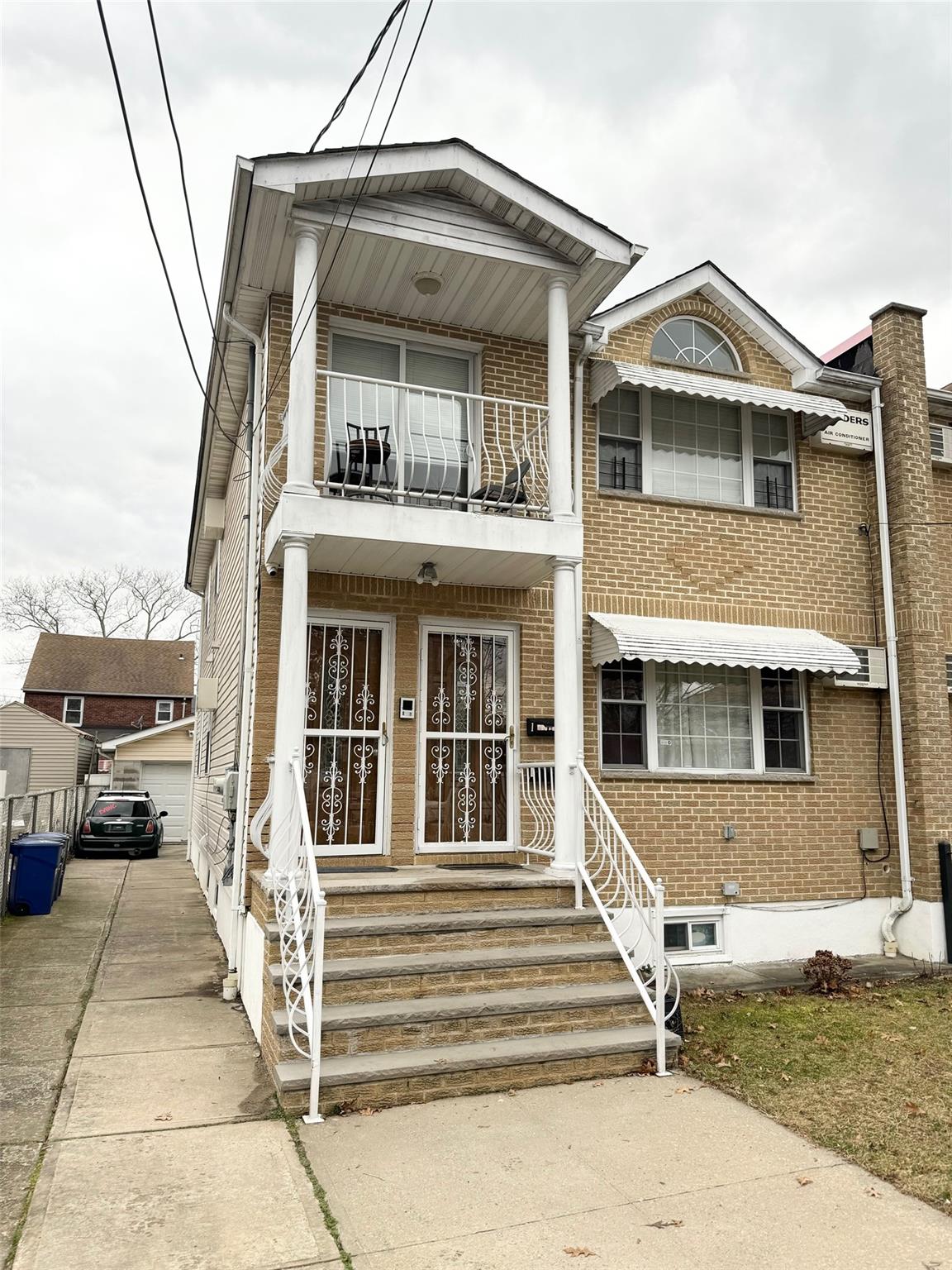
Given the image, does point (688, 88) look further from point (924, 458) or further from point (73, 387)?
point (73, 387)

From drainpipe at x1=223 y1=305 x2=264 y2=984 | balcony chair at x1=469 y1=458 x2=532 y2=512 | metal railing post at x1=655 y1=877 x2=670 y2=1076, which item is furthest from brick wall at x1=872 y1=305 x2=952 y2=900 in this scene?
drainpipe at x1=223 y1=305 x2=264 y2=984

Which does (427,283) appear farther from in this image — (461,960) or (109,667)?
(109,667)

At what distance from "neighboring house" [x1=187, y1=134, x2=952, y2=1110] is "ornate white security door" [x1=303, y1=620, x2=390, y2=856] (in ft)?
0.09

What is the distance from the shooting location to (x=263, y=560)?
761 centimetres

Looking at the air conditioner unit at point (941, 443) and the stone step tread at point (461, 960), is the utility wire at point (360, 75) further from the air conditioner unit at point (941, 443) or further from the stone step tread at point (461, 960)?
the air conditioner unit at point (941, 443)

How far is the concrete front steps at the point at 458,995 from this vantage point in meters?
5.12

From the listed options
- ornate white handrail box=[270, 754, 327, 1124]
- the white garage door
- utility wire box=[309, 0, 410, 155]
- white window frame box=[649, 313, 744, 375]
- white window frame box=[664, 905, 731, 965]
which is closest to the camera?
ornate white handrail box=[270, 754, 327, 1124]

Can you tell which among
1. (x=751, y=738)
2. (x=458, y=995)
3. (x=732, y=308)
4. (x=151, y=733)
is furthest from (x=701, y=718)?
(x=151, y=733)

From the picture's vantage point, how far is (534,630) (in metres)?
8.50

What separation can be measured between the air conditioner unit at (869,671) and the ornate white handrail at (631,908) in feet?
10.7

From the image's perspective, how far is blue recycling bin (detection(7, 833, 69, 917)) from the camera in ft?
37.3

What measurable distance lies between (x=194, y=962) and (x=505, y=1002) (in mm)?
4418

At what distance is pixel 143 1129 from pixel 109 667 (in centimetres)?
3761

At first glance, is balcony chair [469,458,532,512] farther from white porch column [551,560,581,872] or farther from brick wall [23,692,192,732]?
brick wall [23,692,192,732]
